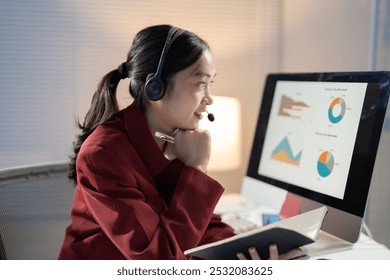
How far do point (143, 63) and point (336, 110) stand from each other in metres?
0.45

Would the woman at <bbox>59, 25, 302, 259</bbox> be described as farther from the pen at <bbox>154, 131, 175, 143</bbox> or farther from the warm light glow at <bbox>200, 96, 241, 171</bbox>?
the warm light glow at <bbox>200, 96, 241, 171</bbox>

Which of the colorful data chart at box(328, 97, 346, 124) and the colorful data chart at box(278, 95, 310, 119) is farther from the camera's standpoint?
the colorful data chart at box(278, 95, 310, 119)

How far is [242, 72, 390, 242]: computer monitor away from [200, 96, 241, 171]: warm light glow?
494 millimetres

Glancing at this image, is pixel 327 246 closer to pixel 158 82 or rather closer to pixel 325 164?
pixel 325 164

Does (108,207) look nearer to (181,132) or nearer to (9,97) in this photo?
(181,132)

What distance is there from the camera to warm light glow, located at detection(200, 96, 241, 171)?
1.97 m

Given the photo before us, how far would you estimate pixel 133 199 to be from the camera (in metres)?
0.97

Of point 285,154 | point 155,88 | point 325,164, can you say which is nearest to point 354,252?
point 325,164

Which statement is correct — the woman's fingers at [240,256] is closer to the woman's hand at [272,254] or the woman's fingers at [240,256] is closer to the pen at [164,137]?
the woman's hand at [272,254]

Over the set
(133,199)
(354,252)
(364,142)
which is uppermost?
(364,142)

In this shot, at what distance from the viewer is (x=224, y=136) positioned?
1.98 m

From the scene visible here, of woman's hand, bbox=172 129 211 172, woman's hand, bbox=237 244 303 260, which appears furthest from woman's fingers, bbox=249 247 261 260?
woman's hand, bbox=172 129 211 172

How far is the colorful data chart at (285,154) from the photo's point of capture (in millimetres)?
1295
